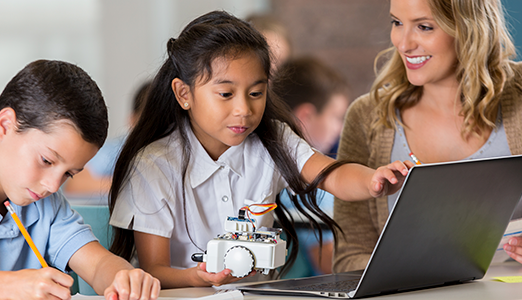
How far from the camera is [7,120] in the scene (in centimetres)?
88

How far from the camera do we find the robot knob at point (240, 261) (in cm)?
82

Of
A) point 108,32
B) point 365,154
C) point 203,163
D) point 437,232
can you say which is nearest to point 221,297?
point 437,232

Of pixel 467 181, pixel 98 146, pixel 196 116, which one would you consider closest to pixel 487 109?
pixel 467 181

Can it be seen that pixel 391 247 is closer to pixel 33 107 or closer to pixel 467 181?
pixel 467 181

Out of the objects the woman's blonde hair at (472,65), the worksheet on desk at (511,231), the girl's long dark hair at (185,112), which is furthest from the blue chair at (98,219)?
the worksheet on desk at (511,231)

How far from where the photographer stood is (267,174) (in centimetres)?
125

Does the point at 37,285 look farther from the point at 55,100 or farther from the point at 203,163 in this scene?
the point at 203,163

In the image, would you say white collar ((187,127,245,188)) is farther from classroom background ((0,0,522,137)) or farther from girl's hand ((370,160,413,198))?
classroom background ((0,0,522,137))

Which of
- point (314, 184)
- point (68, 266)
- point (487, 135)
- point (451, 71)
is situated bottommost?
point (68, 266)

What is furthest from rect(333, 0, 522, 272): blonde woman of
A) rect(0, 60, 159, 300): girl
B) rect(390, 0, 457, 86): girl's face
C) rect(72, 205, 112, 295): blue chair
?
rect(0, 60, 159, 300): girl

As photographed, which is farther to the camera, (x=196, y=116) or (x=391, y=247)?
(x=196, y=116)

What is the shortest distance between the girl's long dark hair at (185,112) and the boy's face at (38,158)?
261 millimetres

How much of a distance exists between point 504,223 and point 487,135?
48cm

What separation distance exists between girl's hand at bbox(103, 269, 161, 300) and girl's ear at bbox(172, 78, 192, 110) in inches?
19.0
